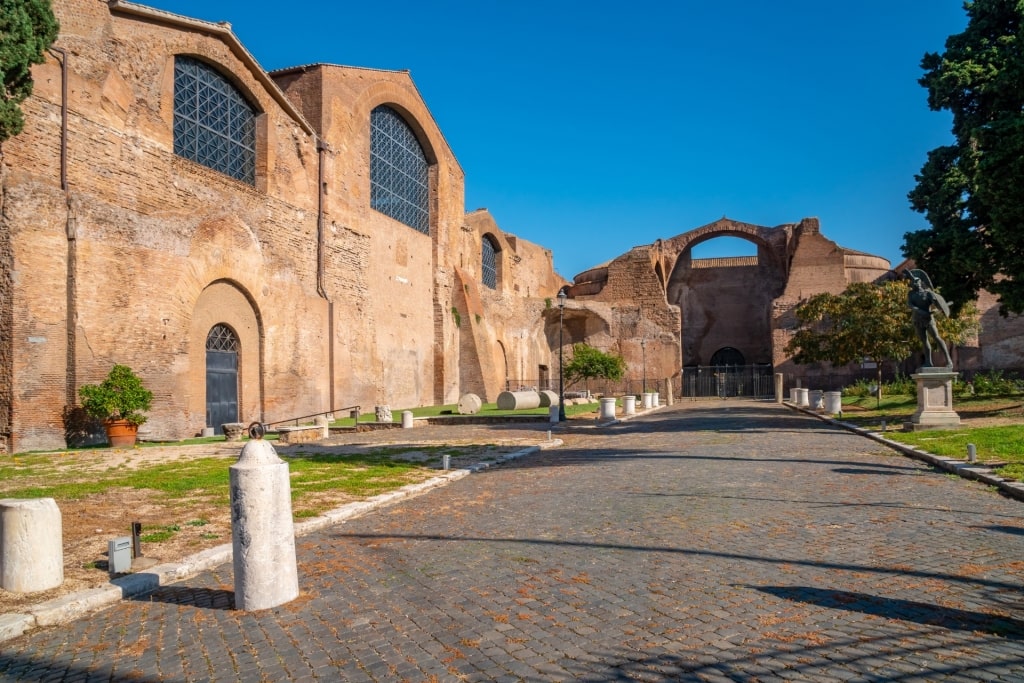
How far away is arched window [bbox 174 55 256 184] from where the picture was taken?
18875mm

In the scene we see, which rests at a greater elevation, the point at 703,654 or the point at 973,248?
the point at 973,248

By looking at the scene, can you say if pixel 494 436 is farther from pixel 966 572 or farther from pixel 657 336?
pixel 657 336

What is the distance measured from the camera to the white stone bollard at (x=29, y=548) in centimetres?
443

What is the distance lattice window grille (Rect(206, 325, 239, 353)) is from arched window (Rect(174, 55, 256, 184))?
434cm

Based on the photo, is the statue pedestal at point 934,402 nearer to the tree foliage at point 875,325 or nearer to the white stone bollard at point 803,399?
the tree foliage at point 875,325

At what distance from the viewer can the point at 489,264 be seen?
4291 centimetres

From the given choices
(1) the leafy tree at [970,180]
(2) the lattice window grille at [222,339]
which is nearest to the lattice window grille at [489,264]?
(2) the lattice window grille at [222,339]

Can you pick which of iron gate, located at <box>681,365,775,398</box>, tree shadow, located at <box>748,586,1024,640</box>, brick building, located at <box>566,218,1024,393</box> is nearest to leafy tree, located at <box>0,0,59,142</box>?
tree shadow, located at <box>748,586,1024,640</box>

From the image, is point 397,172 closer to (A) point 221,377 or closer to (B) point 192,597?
(A) point 221,377

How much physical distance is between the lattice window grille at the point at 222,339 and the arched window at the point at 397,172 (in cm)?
1003

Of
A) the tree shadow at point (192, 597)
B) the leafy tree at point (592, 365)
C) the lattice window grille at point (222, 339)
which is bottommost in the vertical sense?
the tree shadow at point (192, 597)

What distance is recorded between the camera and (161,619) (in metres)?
4.02

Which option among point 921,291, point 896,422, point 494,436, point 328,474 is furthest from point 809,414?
point 328,474

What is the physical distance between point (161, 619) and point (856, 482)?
711 centimetres
